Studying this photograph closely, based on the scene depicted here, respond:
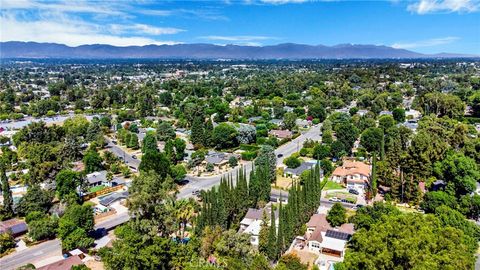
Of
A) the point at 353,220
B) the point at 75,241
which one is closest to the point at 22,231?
the point at 75,241

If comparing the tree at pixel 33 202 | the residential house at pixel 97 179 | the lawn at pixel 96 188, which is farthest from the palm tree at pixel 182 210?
the residential house at pixel 97 179

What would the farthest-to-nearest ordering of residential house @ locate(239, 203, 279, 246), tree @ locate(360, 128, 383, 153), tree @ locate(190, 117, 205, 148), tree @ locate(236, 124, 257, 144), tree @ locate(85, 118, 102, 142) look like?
tree @ locate(85, 118, 102, 142) < tree @ locate(236, 124, 257, 144) < tree @ locate(190, 117, 205, 148) < tree @ locate(360, 128, 383, 153) < residential house @ locate(239, 203, 279, 246)

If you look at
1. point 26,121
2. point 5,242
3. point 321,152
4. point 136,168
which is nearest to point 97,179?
point 136,168

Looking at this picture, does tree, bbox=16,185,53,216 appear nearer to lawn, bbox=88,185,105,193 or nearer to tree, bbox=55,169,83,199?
tree, bbox=55,169,83,199

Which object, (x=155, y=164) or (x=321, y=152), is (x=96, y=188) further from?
(x=321, y=152)

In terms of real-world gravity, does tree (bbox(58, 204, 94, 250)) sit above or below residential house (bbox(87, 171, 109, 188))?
above

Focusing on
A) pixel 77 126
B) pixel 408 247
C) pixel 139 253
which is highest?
pixel 408 247

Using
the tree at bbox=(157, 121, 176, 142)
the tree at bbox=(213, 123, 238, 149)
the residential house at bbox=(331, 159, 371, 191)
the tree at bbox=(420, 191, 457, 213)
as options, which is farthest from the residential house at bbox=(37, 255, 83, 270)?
the tree at bbox=(157, 121, 176, 142)

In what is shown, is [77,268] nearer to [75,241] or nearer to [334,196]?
[75,241]
